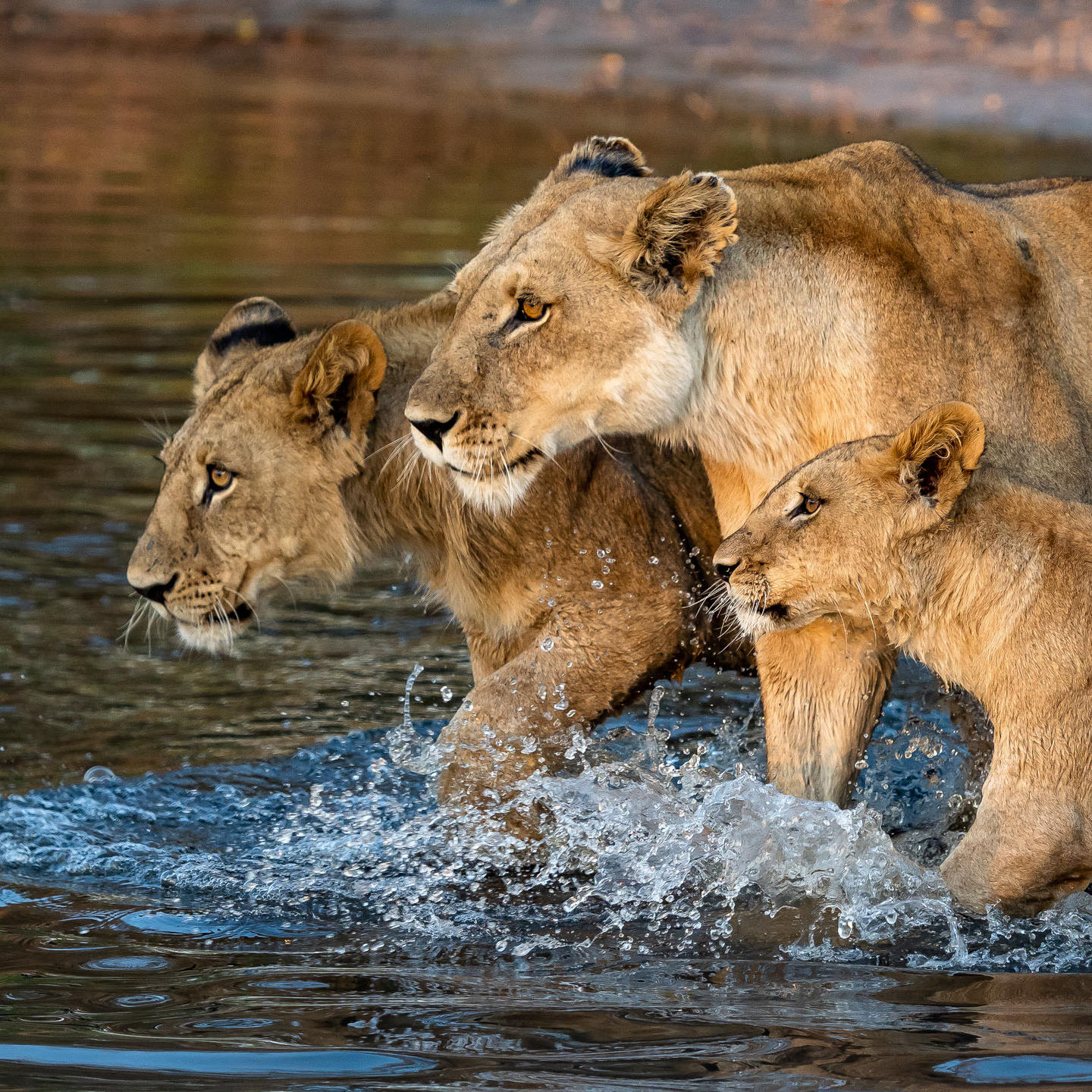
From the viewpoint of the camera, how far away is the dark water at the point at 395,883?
405cm

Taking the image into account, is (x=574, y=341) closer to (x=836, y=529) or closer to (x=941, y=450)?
(x=836, y=529)

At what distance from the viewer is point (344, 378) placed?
5.37 meters

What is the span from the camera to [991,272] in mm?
4875

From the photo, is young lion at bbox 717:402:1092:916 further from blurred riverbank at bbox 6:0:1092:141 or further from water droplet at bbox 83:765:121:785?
blurred riverbank at bbox 6:0:1092:141

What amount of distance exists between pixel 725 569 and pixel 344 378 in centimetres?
120

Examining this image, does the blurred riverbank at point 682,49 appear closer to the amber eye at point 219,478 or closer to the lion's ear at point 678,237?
the amber eye at point 219,478

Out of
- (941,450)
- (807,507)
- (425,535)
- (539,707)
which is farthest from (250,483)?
(941,450)

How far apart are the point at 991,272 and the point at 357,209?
1213 cm

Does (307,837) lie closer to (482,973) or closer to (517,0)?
(482,973)

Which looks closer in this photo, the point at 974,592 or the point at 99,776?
the point at 974,592

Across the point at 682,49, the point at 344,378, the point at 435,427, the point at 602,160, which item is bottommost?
the point at 435,427

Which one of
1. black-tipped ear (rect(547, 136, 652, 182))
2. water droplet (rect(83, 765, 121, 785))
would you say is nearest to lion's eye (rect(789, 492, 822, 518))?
black-tipped ear (rect(547, 136, 652, 182))

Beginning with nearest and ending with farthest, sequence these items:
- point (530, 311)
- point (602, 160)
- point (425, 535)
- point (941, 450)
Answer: point (941, 450), point (530, 311), point (602, 160), point (425, 535)

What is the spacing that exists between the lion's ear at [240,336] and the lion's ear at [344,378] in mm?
454
